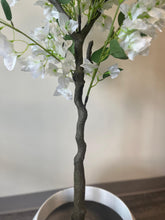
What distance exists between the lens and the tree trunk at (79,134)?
0.55 metres

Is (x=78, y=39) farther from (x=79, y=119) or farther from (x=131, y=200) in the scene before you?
(x=131, y=200)

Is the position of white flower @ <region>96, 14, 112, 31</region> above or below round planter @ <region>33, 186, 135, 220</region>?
above

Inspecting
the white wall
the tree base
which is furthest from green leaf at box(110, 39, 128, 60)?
the tree base

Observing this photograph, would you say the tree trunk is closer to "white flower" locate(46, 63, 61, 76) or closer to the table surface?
"white flower" locate(46, 63, 61, 76)

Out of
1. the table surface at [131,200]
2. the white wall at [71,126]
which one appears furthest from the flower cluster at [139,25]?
the table surface at [131,200]

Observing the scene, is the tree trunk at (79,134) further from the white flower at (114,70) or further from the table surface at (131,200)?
the table surface at (131,200)

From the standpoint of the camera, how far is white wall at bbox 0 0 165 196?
3.02ft

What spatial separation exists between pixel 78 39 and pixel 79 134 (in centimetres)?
30

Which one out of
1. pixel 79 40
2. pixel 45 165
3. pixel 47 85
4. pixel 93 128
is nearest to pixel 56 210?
pixel 45 165

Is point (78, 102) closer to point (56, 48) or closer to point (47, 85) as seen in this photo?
point (56, 48)

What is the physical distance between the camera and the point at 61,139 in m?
1.03

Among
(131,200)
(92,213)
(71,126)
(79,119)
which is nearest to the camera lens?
(79,119)

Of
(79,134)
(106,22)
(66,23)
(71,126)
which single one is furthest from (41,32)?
(71,126)

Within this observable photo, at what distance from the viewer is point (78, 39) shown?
1.73 ft
